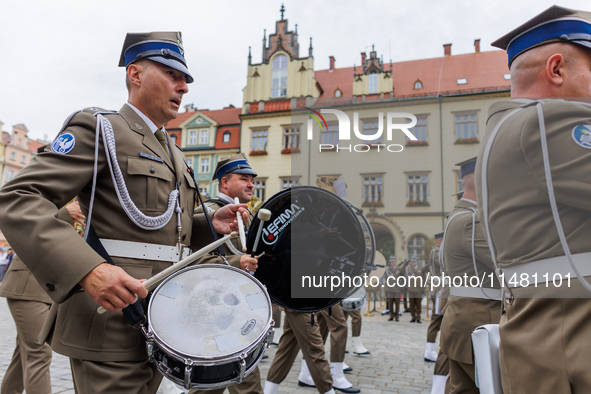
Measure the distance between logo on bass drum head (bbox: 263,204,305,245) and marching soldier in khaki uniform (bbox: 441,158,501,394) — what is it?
5.02 ft

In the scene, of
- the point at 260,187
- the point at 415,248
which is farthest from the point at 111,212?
the point at 260,187

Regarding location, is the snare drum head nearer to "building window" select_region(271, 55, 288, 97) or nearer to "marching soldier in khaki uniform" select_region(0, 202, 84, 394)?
"marching soldier in khaki uniform" select_region(0, 202, 84, 394)

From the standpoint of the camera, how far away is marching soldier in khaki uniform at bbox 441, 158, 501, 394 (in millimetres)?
3389

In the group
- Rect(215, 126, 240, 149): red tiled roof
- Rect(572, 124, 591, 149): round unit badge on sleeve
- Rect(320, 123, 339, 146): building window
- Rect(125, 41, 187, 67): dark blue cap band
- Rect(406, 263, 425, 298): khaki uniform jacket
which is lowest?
Rect(406, 263, 425, 298): khaki uniform jacket

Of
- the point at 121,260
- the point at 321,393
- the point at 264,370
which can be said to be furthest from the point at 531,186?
the point at 264,370

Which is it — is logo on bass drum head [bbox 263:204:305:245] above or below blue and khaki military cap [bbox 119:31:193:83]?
below

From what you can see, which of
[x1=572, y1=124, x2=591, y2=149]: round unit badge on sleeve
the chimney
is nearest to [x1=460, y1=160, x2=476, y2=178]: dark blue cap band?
[x1=572, y1=124, x2=591, y2=149]: round unit badge on sleeve

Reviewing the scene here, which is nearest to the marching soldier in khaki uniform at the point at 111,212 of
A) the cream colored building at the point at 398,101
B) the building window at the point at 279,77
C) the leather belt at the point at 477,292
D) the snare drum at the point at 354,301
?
the leather belt at the point at 477,292

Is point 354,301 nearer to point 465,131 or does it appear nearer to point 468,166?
point 468,166

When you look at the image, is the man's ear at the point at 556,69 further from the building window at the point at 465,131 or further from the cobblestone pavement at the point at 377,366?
the building window at the point at 465,131

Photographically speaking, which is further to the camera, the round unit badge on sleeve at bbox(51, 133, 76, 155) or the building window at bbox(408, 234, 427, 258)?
the building window at bbox(408, 234, 427, 258)

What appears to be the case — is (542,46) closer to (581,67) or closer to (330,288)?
(581,67)

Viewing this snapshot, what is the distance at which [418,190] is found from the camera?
32.6 ft

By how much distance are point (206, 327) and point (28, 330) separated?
2.86 m
